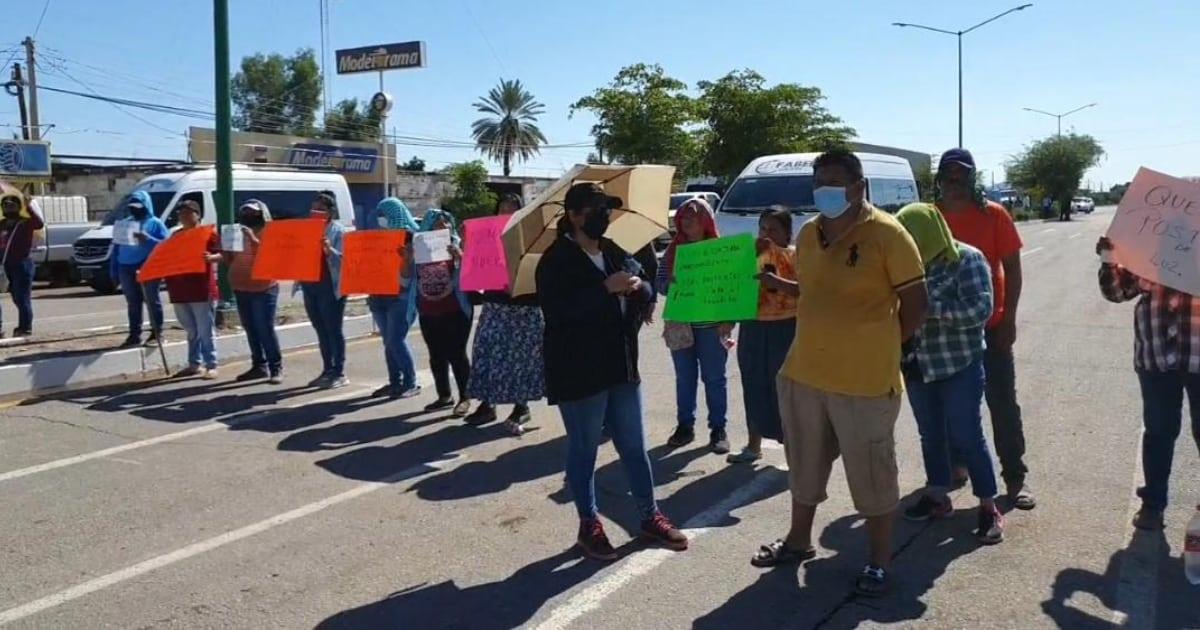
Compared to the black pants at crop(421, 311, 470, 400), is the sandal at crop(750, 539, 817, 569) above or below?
below

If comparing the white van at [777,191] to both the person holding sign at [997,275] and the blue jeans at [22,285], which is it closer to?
the blue jeans at [22,285]

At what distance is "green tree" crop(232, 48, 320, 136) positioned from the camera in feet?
→ 248

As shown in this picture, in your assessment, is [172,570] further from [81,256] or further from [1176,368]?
[81,256]

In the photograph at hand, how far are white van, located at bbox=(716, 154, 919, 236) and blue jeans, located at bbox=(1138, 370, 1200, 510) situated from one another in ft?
37.4

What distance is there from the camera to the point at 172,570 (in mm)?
4930

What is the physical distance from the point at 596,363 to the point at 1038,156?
79388 millimetres

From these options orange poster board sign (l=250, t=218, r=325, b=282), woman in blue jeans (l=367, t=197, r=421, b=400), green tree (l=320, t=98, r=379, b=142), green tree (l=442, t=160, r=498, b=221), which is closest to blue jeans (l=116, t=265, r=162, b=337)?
orange poster board sign (l=250, t=218, r=325, b=282)

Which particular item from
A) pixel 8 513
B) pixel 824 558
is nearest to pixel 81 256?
pixel 8 513

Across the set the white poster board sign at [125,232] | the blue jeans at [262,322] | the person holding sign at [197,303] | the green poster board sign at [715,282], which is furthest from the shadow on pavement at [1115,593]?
the white poster board sign at [125,232]

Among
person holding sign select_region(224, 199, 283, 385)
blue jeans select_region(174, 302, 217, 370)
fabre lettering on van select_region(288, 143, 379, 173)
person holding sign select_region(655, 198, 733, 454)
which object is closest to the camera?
person holding sign select_region(655, 198, 733, 454)

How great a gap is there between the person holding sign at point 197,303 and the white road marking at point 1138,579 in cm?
776

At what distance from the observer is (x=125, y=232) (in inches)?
417

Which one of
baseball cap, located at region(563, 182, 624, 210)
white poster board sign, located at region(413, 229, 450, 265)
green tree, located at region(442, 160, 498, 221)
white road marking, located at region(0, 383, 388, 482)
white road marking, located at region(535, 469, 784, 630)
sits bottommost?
white road marking, located at region(535, 469, 784, 630)

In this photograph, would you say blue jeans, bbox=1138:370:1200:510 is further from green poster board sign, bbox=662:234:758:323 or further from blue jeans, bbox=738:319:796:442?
green poster board sign, bbox=662:234:758:323
